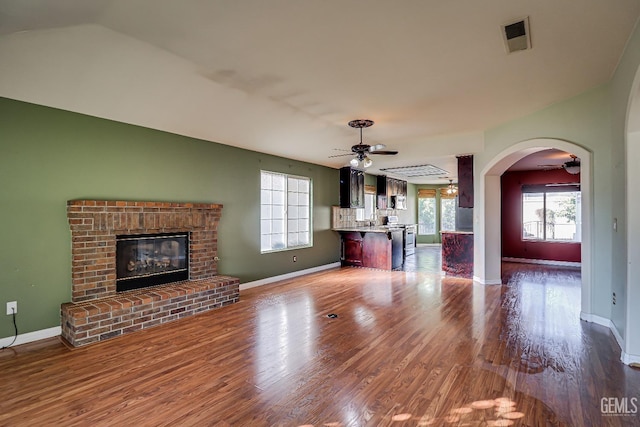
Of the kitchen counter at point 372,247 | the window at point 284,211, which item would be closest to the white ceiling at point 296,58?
the window at point 284,211

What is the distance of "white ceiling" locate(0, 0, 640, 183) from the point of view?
7.59ft

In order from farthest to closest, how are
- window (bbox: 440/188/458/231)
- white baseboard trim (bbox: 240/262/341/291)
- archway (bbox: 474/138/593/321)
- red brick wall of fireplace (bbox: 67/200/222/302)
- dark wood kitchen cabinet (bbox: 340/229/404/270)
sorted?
1. window (bbox: 440/188/458/231)
2. dark wood kitchen cabinet (bbox: 340/229/404/270)
3. white baseboard trim (bbox: 240/262/341/291)
4. archway (bbox: 474/138/593/321)
5. red brick wall of fireplace (bbox: 67/200/222/302)

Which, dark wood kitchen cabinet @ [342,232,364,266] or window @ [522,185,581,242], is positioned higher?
window @ [522,185,581,242]

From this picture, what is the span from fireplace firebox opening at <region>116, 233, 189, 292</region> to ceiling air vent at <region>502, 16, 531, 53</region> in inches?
184

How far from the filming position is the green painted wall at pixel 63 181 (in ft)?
11.0

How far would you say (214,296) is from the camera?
180 inches

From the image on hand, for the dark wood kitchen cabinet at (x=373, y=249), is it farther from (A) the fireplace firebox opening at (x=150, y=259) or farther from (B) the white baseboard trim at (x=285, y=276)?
(A) the fireplace firebox opening at (x=150, y=259)

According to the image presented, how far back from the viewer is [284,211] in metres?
6.84

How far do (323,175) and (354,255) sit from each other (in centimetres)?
222

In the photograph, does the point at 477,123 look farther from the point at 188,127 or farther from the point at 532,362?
the point at 188,127

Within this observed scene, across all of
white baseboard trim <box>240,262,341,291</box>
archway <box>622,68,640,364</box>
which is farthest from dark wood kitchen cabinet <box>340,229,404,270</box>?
archway <box>622,68,640,364</box>

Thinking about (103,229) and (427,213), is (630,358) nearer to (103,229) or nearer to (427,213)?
(103,229)

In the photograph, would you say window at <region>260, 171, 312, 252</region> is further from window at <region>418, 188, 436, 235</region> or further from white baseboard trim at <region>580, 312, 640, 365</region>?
window at <region>418, 188, 436, 235</region>

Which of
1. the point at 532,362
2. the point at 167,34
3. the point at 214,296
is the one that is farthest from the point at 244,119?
the point at 532,362
